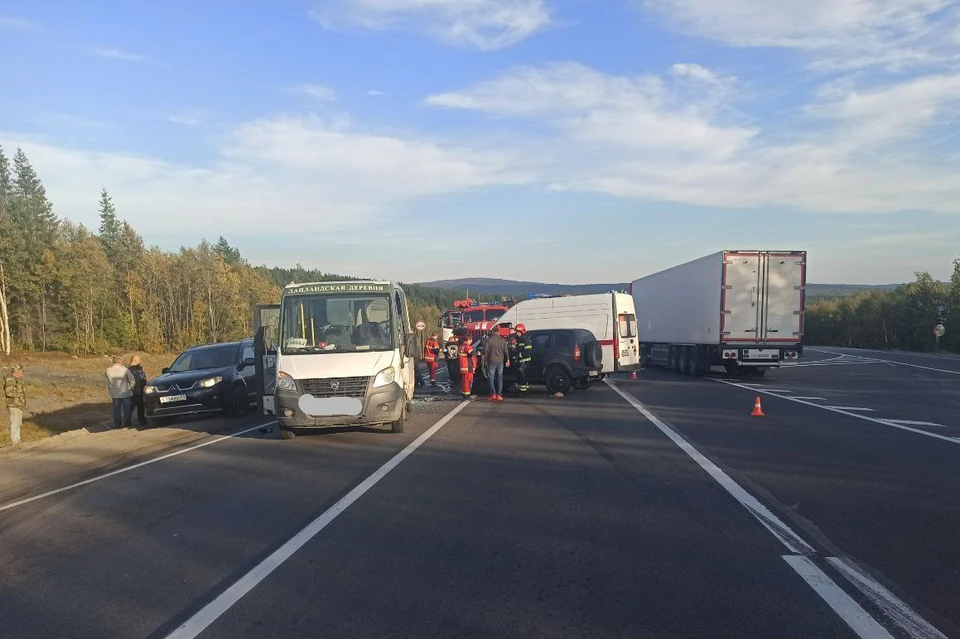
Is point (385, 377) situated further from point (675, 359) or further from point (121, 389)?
point (675, 359)

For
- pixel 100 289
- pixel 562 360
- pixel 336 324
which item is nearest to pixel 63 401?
pixel 562 360

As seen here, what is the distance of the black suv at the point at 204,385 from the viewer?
1570 centimetres

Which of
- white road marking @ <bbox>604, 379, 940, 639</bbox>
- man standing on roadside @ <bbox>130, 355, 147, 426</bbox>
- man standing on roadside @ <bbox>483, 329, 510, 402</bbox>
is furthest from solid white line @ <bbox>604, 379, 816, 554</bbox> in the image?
man standing on roadside @ <bbox>130, 355, 147, 426</bbox>

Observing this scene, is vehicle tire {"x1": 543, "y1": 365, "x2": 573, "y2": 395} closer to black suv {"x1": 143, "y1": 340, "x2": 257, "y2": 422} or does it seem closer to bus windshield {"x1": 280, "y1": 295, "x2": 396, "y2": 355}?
black suv {"x1": 143, "y1": 340, "x2": 257, "y2": 422}

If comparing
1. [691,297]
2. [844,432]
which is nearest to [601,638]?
[844,432]

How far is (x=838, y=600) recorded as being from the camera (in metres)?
4.87

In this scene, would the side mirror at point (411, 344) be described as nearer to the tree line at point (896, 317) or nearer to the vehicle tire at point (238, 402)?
the vehicle tire at point (238, 402)

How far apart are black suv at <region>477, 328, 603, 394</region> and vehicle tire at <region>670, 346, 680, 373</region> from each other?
10.3 metres

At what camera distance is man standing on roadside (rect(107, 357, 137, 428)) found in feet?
50.4

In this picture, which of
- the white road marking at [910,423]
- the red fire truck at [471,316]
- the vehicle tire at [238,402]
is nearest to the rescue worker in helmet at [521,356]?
the vehicle tire at [238,402]

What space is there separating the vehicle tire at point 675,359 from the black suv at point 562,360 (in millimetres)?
10303

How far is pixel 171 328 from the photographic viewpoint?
80.6m

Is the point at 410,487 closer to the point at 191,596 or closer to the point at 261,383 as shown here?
the point at 191,596

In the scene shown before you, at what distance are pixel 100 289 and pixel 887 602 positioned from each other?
239ft
